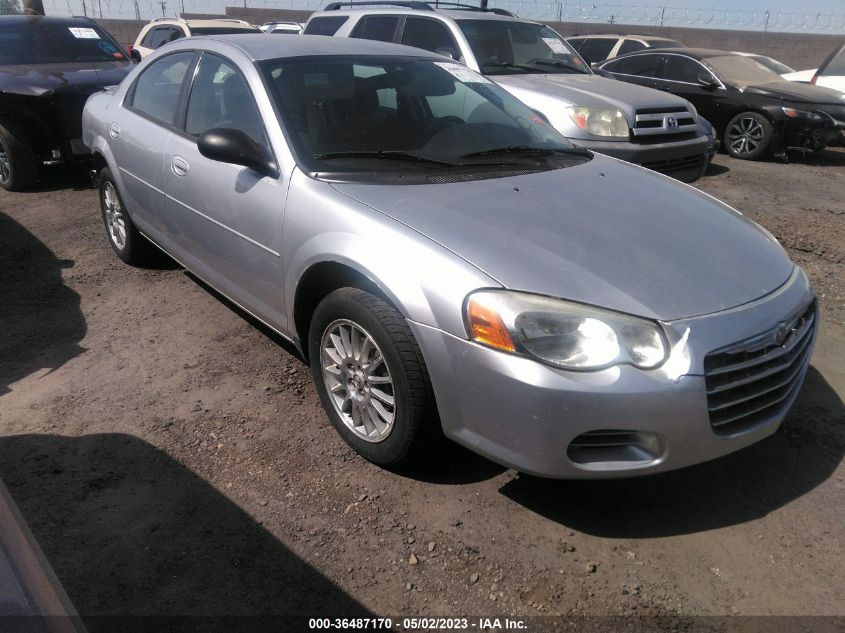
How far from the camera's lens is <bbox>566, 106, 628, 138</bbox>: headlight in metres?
6.51

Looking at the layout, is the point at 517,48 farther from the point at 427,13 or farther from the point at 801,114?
the point at 801,114

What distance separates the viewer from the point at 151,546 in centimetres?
253

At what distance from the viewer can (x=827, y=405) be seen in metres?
3.48

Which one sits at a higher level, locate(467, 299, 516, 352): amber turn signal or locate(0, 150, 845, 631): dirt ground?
locate(467, 299, 516, 352): amber turn signal

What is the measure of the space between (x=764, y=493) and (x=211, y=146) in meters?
2.77

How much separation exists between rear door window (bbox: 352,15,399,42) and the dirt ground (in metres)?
4.94

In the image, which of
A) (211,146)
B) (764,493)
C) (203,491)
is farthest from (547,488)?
(211,146)

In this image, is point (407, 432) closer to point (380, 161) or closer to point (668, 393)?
point (668, 393)

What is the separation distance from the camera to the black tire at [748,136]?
379 inches

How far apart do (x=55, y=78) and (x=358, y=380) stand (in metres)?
6.11

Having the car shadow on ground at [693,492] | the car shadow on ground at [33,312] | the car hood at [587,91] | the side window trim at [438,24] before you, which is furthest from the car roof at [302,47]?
the side window trim at [438,24]

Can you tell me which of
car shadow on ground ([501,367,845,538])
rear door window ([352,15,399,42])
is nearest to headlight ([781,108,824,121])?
rear door window ([352,15,399,42])

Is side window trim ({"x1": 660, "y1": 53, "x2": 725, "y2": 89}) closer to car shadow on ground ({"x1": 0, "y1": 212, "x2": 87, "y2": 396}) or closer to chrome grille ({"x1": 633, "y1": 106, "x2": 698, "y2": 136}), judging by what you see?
chrome grille ({"x1": 633, "y1": 106, "x2": 698, "y2": 136})

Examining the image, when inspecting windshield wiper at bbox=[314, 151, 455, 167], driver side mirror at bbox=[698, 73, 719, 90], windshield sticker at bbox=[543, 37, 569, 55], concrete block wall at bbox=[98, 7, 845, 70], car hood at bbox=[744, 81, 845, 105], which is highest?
windshield sticker at bbox=[543, 37, 569, 55]
